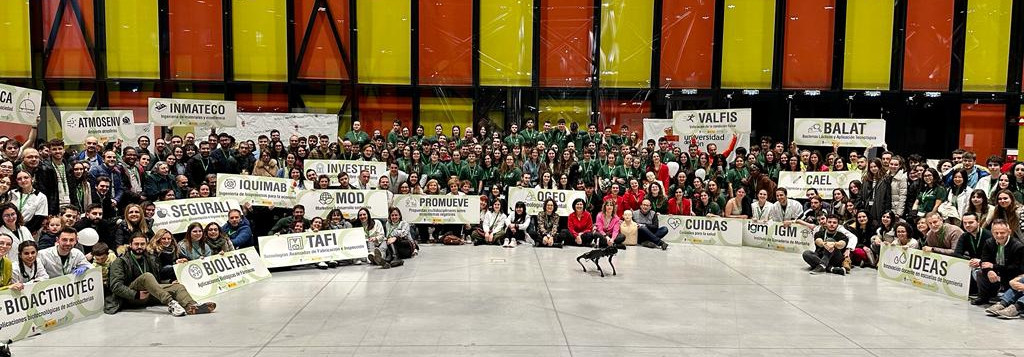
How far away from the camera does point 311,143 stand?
17.6 metres

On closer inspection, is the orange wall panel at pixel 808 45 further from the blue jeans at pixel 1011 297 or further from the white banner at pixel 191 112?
the white banner at pixel 191 112

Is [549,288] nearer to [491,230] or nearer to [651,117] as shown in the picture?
[491,230]

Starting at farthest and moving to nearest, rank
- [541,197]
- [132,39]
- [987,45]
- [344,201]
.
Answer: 1. [987,45]
2. [132,39]
3. [541,197]
4. [344,201]

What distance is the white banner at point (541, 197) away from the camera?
16.2 m

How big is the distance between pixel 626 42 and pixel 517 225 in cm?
1073

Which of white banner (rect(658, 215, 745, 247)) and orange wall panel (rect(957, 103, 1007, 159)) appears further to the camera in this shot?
orange wall panel (rect(957, 103, 1007, 159))

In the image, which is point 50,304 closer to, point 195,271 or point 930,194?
point 195,271

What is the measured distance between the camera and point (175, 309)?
9.00 meters

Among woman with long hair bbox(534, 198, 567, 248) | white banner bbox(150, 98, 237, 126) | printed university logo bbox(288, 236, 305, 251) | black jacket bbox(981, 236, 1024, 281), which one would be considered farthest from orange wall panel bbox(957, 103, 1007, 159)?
white banner bbox(150, 98, 237, 126)

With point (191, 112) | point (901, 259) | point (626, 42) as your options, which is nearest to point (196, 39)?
point (191, 112)

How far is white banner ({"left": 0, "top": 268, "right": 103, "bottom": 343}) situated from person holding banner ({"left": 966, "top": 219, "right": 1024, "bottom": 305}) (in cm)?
1197

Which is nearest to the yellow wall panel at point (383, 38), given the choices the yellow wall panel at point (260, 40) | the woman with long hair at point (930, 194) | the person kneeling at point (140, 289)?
the yellow wall panel at point (260, 40)

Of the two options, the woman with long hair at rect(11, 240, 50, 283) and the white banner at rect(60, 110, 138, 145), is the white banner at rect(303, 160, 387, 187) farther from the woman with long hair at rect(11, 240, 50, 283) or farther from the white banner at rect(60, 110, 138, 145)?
the woman with long hair at rect(11, 240, 50, 283)

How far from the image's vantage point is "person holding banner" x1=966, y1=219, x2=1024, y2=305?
31.6 ft
